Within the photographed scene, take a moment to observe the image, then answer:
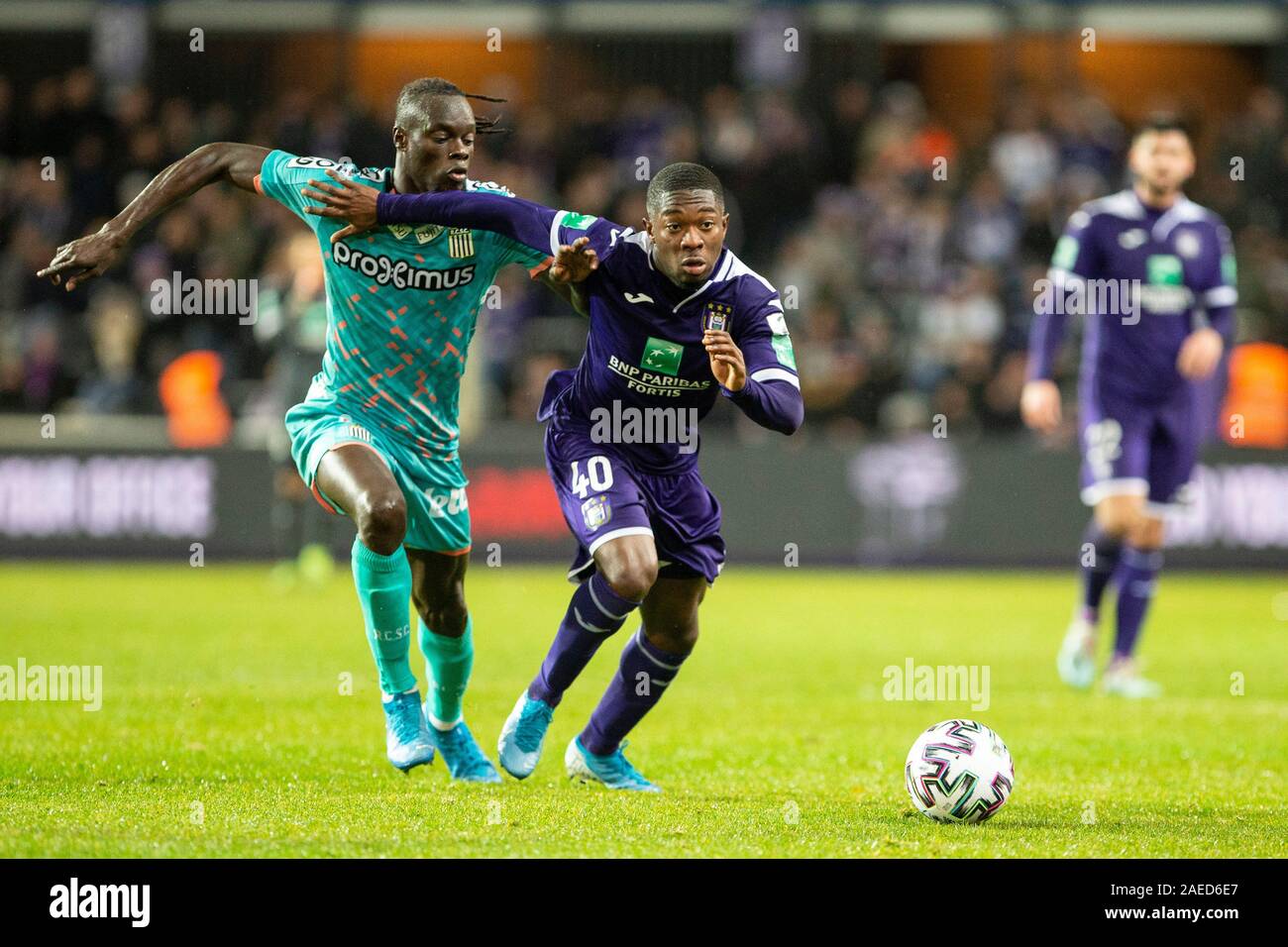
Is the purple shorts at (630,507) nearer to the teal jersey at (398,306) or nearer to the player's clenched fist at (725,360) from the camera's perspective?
the teal jersey at (398,306)

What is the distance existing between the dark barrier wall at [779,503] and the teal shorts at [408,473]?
1015 centimetres

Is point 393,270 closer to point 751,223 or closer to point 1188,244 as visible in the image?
point 1188,244

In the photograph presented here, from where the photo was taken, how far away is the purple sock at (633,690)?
6348mm

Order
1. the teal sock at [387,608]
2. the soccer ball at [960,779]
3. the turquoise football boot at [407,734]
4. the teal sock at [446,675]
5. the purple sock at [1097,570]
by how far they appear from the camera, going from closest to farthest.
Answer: the soccer ball at [960,779]
the turquoise football boot at [407,734]
the teal sock at [387,608]
the teal sock at [446,675]
the purple sock at [1097,570]

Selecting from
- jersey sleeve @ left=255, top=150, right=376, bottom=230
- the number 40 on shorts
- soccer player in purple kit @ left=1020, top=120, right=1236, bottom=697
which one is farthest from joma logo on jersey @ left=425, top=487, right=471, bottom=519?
soccer player in purple kit @ left=1020, top=120, right=1236, bottom=697

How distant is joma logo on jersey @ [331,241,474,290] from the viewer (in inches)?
255

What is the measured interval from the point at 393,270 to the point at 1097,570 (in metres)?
5.41

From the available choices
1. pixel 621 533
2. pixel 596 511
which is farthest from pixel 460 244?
pixel 621 533

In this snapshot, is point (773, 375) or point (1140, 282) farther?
point (1140, 282)

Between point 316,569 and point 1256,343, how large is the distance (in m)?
10.3

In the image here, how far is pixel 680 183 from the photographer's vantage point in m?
5.89

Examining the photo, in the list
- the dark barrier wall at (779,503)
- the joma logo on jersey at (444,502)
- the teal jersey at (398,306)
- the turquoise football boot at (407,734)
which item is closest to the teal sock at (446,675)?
the turquoise football boot at (407,734)
